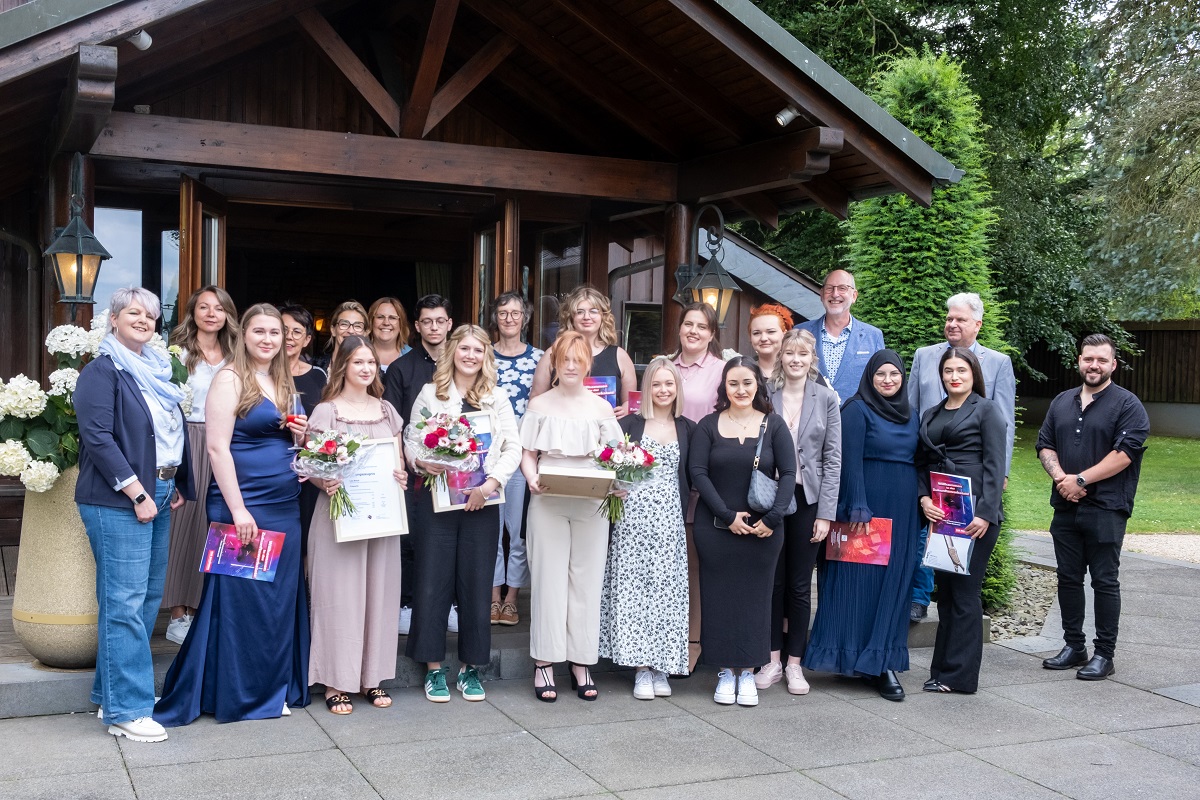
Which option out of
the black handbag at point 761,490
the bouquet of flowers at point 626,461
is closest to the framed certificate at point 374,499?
the bouquet of flowers at point 626,461

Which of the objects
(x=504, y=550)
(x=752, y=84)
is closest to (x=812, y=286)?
(x=752, y=84)

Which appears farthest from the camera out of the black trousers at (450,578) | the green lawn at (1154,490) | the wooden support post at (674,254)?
the green lawn at (1154,490)

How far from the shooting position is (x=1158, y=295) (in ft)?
68.5

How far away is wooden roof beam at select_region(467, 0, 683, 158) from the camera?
23.8 feet

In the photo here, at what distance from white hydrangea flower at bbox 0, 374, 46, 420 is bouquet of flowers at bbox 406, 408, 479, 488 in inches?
63.3

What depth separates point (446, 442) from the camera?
4.80 m

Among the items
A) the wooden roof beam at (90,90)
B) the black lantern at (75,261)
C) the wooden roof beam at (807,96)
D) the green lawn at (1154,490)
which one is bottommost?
the green lawn at (1154,490)

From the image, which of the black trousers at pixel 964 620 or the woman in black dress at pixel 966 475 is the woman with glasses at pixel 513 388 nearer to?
the woman in black dress at pixel 966 475

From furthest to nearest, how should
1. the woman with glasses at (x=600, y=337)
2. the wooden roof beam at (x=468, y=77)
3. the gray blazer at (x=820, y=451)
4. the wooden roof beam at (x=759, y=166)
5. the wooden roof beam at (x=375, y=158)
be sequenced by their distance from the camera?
the wooden roof beam at (x=468, y=77), the wooden roof beam at (x=759, y=166), the wooden roof beam at (x=375, y=158), the woman with glasses at (x=600, y=337), the gray blazer at (x=820, y=451)

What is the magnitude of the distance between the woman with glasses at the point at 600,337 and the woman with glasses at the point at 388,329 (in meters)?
0.92

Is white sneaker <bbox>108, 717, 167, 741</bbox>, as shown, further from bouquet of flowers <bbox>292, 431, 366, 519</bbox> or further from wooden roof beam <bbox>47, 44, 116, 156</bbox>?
wooden roof beam <bbox>47, 44, 116, 156</bbox>

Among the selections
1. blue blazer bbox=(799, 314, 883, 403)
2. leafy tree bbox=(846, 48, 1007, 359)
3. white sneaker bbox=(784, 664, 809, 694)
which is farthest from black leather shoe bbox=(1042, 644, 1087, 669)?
leafy tree bbox=(846, 48, 1007, 359)

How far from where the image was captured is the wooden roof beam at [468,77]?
7.03m

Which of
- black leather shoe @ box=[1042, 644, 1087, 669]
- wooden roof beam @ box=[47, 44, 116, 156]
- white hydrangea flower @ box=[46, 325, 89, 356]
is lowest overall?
black leather shoe @ box=[1042, 644, 1087, 669]
